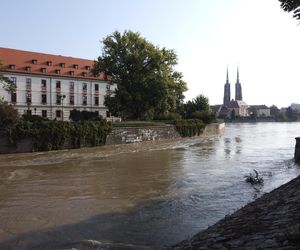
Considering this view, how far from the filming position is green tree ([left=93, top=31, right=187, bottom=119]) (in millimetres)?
56688

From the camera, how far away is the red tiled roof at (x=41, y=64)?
73.2 meters

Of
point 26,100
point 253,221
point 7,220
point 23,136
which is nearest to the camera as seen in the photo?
point 253,221

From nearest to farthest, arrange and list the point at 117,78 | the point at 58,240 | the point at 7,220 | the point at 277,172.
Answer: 1. the point at 58,240
2. the point at 7,220
3. the point at 277,172
4. the point at 117,78

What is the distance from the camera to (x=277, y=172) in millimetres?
21203

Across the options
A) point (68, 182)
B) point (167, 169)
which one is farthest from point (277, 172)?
point (68, 182)

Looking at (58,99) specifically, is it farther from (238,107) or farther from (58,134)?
(238,107)

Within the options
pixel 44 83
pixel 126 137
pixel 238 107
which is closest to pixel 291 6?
pixel 126 137

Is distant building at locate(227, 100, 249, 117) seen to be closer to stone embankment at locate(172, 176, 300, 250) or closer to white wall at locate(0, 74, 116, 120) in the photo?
white wall at locate(0, 74, 116, 120)

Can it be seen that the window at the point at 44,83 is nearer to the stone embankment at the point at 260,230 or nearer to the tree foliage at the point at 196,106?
the tree foliage at the point at 196,106

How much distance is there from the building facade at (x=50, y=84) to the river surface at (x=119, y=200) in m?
47.9

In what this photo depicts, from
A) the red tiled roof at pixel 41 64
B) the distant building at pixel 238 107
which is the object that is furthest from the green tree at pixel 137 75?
the distant building at pixel 238 107

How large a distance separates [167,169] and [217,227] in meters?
15.1

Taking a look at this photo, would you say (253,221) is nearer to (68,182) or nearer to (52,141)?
(68,182)

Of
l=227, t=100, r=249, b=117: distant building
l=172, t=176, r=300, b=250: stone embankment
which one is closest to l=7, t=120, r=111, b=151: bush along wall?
l=172, t=176, r=300, b=250: stone embankment
